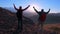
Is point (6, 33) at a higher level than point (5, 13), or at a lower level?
lower

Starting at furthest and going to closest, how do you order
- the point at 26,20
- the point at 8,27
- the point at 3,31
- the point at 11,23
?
the point at 26,20 → the point at 11,23 → the point at 8,27 → the point at 3,31

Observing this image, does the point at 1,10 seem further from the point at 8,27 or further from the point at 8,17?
the point at 8,27

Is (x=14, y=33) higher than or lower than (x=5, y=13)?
lower

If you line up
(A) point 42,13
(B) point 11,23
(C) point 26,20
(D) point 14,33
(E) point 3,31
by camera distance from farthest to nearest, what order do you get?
(C) point 26,20, (B) point 11,23, (E) point 3,31, (D) point 14,33, (A) point 42,13

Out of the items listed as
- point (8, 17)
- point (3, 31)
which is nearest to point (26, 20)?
point (8, 17)

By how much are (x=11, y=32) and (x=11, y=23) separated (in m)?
3.08

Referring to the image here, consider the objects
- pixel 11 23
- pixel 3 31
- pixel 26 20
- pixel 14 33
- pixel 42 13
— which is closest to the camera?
pixel 42 13

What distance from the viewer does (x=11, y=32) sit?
16562 mm

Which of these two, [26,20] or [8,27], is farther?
→ [26,20]

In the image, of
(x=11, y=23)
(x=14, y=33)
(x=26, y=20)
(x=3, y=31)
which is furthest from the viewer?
(x=26, y=20)

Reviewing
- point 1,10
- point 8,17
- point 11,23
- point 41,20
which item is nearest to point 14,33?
point 41,20

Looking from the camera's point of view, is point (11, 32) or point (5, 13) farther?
point (5, 13)

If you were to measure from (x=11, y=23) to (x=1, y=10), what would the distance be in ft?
9.90

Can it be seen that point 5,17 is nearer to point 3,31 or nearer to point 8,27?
point 8,27
